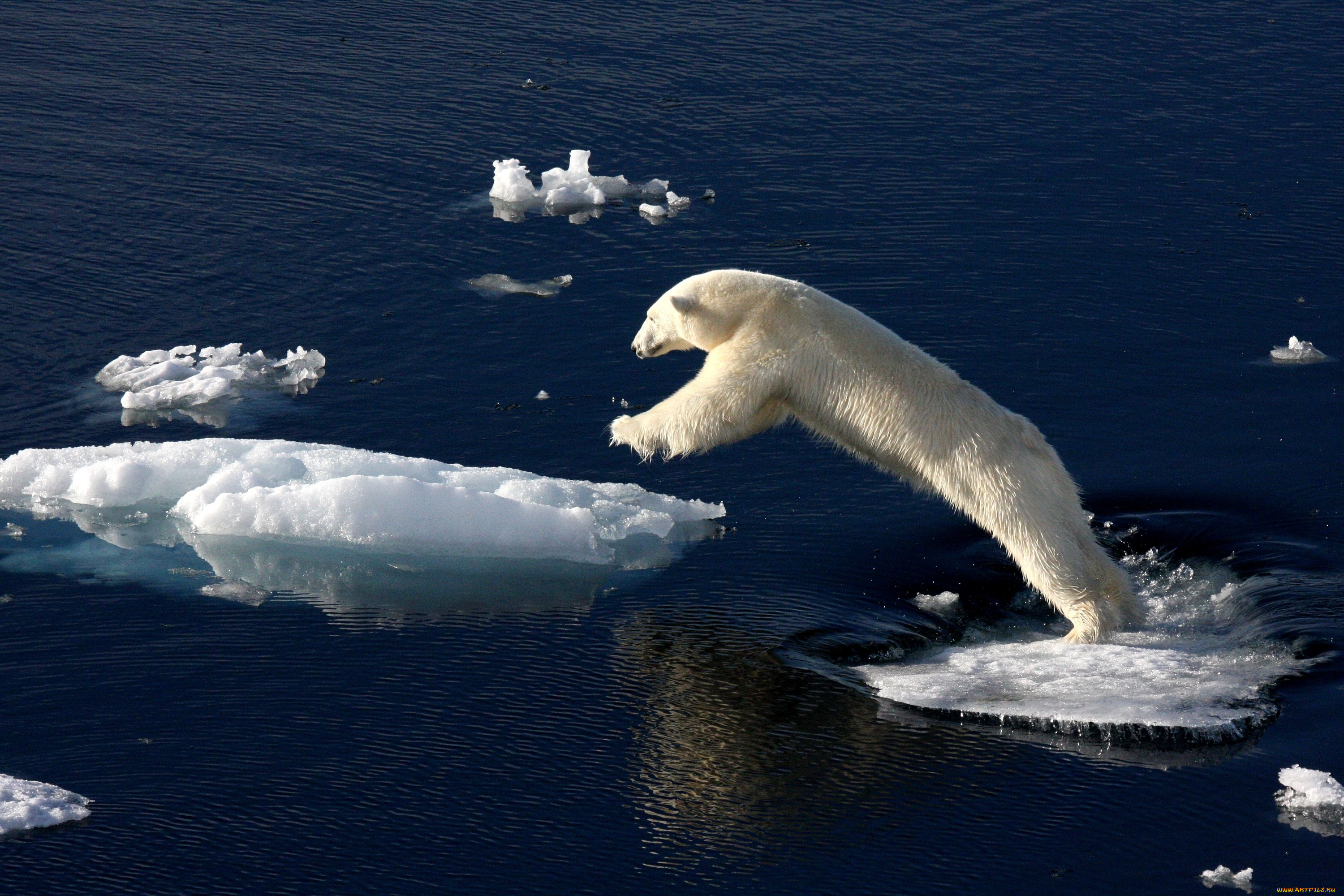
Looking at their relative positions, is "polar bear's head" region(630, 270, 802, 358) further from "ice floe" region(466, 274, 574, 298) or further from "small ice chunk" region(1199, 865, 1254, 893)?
"ice floe" region(466, 274, 574, 298)

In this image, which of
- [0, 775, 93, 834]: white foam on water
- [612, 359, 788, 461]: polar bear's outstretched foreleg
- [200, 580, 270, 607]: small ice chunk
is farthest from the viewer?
[200, 580, 270, 607]: small ice chunk

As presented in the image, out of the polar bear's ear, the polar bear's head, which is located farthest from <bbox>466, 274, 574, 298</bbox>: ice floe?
the polar bear's ear

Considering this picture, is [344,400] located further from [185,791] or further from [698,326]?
[185,791]

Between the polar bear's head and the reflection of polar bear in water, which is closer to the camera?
the reflection of polar bear in water

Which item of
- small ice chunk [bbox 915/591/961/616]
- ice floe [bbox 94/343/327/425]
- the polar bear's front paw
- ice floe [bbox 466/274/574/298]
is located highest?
ice floe [bbox 466/274/574/298]

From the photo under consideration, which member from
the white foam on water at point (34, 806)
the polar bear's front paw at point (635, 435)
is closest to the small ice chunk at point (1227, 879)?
the polar bear's front paw at point (635, 435)

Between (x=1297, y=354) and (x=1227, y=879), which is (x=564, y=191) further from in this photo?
(x=1227, y=879)
